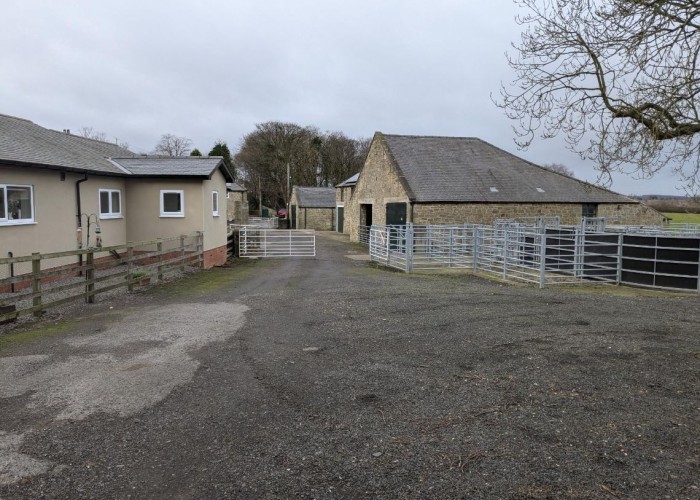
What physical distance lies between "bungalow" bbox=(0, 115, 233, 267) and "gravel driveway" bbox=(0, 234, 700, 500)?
511 centimetres

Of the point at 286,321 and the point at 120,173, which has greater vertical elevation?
the point at 120,173

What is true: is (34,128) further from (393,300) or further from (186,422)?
(186,422)

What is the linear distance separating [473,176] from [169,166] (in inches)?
666

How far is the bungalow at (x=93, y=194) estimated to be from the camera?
42.3 ft

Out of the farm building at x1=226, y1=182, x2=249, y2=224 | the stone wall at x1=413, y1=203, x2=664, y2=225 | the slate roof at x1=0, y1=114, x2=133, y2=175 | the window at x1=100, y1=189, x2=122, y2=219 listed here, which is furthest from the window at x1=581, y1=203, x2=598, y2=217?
the farm building at x1=226, y1=182, x2=249, y2=224

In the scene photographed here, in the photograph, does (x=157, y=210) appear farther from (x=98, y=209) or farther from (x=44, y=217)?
(x=44, y=217)

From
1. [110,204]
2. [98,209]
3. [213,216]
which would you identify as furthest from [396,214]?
[98,209]

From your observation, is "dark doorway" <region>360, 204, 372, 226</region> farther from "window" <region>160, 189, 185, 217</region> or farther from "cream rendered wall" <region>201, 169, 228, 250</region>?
"window" <region>160, 189, 185, 217</region>

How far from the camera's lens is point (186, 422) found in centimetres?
463

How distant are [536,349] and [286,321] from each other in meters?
4.05

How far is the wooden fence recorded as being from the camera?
30.1 ft

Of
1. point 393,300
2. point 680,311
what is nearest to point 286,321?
point 393,300

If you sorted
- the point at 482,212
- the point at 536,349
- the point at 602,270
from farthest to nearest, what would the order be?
1. the point at 482,212
2. the point at 602,270
3. the point at 536,349

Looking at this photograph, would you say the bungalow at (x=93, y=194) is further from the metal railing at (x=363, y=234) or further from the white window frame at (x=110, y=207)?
the metal railing at (x=363, y=234)
